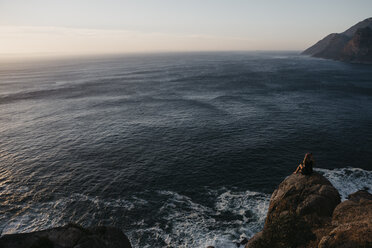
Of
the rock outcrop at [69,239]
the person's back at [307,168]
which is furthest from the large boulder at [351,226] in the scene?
the rock outcrop at [69,239]

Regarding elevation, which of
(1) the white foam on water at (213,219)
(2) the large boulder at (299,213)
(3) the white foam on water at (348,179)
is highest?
(2) the large boulder at (299,213)

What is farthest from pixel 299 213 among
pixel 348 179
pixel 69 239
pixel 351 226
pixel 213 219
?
pixel 69 239

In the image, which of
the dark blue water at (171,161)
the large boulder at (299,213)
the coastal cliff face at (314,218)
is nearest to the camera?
the coastal cliff face at (314,218)

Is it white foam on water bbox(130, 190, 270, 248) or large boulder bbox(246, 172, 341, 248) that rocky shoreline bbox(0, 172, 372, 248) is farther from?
white foam on water bbox(130, 190, 270, 248)

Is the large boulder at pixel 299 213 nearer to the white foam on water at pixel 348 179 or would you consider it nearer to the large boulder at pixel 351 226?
the large boulder at pixel 351 226

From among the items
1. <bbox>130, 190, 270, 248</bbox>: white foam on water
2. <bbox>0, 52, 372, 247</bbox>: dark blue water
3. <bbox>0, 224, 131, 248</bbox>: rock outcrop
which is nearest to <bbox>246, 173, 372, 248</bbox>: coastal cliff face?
<bbox>130, 190, 270, 248</bbox>: white foam on water

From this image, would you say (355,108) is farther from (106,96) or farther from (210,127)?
(106,96)

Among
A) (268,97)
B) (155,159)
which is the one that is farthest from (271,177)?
(268,97)

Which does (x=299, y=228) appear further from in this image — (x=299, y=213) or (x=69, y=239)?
(x=69, y=239)
